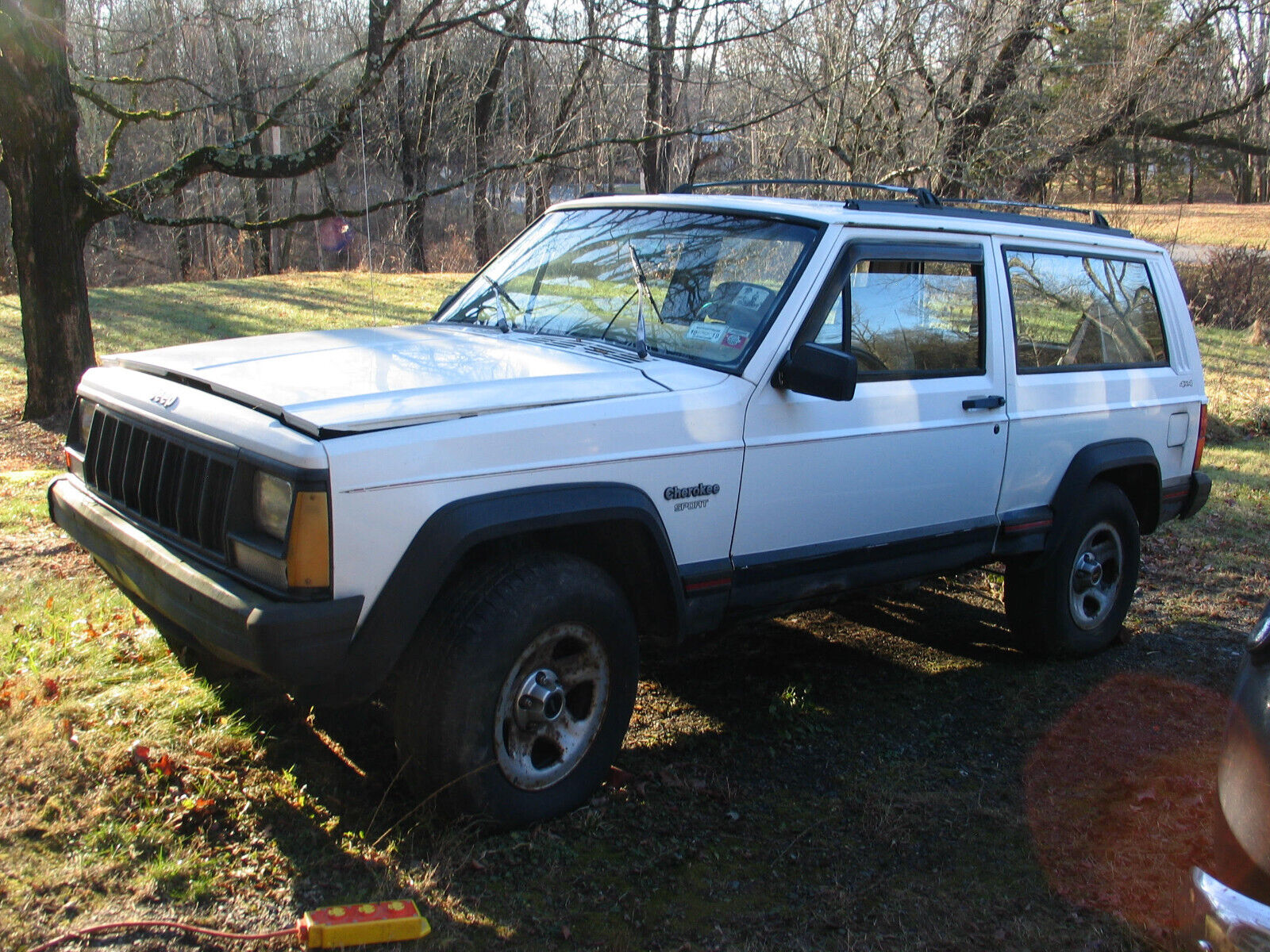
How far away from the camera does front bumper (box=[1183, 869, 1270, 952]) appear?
89.4 inches

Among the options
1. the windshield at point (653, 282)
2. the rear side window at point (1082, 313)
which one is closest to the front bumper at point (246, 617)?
the windshield at point (653, 282)

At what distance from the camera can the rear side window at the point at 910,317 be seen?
4.20m

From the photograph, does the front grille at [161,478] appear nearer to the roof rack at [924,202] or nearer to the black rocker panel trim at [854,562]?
the black rocker panel trim at [854,562]

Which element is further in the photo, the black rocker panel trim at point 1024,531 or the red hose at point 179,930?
the black rocker panel trim at point 1024,531

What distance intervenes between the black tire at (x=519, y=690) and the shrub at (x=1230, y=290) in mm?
19684

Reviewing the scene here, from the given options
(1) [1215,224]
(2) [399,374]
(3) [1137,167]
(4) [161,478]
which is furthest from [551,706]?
(1) [1215,224]

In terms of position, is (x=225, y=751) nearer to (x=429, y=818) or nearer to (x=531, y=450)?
(x=429, y=818)

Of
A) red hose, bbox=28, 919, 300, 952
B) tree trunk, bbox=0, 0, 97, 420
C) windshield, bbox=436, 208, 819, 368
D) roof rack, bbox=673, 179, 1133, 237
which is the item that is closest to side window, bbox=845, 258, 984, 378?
roof rack, bbox=673, 179, 1133, 237

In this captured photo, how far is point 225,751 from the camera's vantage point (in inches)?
144

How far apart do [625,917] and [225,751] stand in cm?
149

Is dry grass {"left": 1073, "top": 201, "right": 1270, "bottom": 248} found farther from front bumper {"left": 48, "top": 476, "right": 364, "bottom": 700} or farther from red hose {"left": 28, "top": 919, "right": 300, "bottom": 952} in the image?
red hose {"left": 28, "top": 919, "right": 300, "bottom": 952}

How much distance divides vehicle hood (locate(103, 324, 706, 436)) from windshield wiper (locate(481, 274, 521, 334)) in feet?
0.28

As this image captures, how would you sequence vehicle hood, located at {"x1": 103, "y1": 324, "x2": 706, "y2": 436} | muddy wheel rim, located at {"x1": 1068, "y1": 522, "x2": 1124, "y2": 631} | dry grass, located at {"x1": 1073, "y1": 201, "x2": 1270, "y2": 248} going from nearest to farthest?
vehicle hood, located at {"x1": 103, "y1": 324, "x2": 706, "y2": 436} < muddy wheel rim, located at {"x1": 1068, "y1": 522, "x2": 1124, "y2": 631} < dry grass, located at {"x1": 1073, "y1": 201, "x2": 1270, "y2": 248}

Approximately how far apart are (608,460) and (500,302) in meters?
1.52
